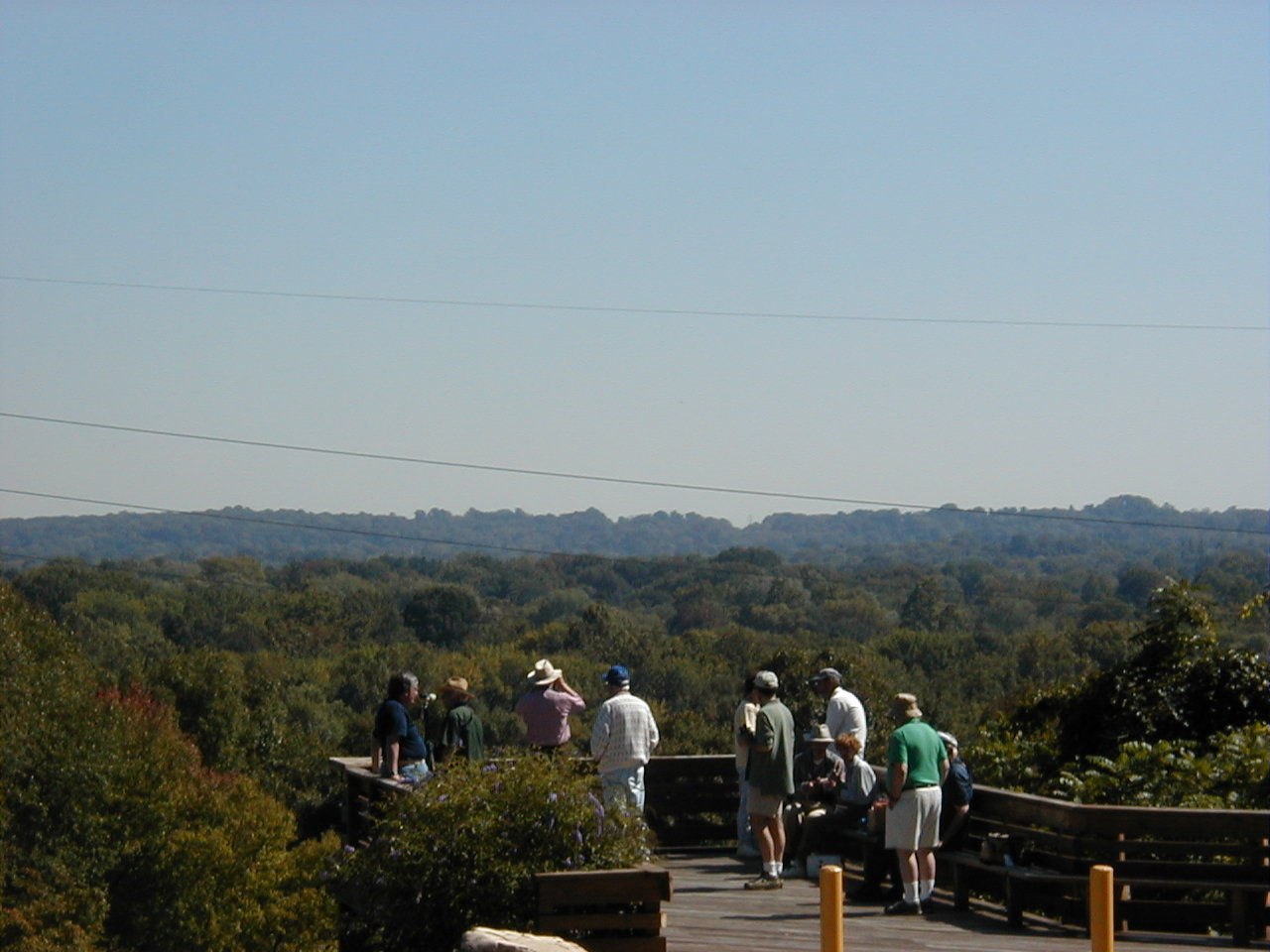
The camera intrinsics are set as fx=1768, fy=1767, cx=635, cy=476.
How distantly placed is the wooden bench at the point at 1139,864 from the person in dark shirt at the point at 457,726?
12.8ft

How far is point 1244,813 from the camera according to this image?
37.2ft

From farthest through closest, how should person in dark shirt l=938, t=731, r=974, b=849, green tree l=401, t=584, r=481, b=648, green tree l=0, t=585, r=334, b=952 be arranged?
1. green tree l=401, t=584, r=481, b=648
2. green tree l=0, t=585, r=334, b=952
3. person in dark shirt l=938, t=731, r=974, b=849

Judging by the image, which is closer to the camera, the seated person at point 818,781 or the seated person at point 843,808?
the seated person at point 843,808

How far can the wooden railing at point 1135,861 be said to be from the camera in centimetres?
1134

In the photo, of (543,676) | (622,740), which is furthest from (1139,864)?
(543,676)

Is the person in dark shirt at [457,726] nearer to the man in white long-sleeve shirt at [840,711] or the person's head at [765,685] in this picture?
the person's head at [765,685]

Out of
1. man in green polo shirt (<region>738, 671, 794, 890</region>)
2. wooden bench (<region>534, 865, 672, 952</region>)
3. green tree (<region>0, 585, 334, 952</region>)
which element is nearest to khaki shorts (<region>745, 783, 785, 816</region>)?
man in green polo shirt (<region>738, 671, 794, 890</region>)

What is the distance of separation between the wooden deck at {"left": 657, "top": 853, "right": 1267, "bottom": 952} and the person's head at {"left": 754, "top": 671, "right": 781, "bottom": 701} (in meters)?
1.47

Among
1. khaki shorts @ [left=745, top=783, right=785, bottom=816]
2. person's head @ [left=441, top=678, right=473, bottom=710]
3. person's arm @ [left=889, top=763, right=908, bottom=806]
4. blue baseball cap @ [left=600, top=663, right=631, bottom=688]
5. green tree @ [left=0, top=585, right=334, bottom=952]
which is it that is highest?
blue baseball cap @ [left=600, top=663, right=631, bottom=688]

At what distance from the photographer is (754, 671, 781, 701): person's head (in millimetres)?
13172

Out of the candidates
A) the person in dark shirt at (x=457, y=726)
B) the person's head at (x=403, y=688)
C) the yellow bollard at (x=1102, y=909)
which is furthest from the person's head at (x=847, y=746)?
the yellow bollard at (x=1102, y=909)

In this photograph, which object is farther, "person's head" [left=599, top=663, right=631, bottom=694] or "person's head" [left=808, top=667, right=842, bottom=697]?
"person's head" [left=808, top=667, right=842, bottom=697]

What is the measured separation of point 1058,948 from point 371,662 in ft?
306

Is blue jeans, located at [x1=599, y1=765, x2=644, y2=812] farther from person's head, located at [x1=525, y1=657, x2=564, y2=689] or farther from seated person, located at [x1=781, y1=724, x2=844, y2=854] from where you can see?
seated person, located at [x1=781, y1=724, x2=844, y2=854]
